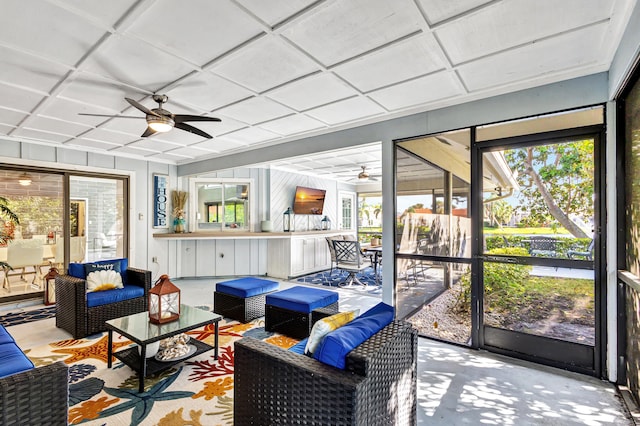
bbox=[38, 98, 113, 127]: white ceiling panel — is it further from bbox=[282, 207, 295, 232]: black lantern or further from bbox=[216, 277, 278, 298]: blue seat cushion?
bbox=[282, 207, 295, 232]: black lantern

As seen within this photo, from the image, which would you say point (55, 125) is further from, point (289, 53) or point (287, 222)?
point (287, 222)

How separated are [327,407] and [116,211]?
19.1 ft

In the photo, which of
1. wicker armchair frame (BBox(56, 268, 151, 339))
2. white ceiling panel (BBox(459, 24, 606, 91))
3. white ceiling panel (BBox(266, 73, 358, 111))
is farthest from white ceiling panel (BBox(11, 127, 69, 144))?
white ceiling panel (BBox(459, 24, 606, 91))

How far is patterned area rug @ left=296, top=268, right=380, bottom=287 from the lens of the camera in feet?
20.5

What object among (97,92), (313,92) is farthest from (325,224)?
(97,92)

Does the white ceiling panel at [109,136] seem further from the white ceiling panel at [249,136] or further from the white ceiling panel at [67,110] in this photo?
the white ceiling panel at [249,136]

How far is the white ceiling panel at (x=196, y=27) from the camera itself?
5.82 feet

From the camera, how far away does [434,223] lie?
3484mm

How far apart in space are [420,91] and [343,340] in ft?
8.04

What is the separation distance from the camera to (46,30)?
1.97 metres

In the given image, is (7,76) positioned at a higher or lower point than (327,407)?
higher

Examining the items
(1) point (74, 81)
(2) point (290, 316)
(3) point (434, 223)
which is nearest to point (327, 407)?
Answer: (2) point (290, 316)

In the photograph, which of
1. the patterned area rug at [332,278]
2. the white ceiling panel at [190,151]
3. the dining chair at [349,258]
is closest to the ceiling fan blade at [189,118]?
the white ceiling panel at [190,151]

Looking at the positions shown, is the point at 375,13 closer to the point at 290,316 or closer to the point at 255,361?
the point at 255,361
